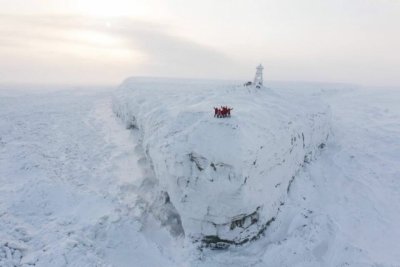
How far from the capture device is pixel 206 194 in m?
11.0

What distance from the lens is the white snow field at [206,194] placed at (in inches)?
430

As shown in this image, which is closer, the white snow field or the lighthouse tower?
the white snow field

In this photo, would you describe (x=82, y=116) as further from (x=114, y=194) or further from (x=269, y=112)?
(x=269, y=112)

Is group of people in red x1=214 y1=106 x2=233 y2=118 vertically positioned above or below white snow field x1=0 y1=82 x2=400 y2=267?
above

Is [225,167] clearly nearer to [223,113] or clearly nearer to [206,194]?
[206,194]

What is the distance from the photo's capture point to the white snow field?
1091cm

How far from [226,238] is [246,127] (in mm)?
3937

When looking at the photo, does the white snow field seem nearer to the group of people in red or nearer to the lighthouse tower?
the group of people in red

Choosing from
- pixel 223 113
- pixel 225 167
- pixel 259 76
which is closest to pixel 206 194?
pixel 225 167

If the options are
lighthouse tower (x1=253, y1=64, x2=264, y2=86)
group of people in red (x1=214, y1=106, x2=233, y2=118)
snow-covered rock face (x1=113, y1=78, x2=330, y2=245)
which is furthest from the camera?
lighthouse tower (x1=253, y1=64, x2=264, y2=86)

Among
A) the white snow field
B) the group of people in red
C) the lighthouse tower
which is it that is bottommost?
the white snow field

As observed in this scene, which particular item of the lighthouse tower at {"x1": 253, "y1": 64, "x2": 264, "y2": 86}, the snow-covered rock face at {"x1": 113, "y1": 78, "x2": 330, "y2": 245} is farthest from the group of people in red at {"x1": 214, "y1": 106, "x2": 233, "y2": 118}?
the lighthouse tower at {"x1": 253, "y1": 64, "x2": 264, "y2": 86}

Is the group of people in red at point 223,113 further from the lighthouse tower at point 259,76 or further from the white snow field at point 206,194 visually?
the lighthouse tower at point 259,76

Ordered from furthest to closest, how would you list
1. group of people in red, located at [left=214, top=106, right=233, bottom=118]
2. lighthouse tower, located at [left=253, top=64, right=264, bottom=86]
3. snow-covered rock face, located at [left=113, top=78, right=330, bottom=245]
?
lighthouse tower, located at [left=253, top=64, right=264, bottom=86] → group of people in red, located at [left=214, top=106, right=233, bottom=118] → snow-covered rock face, located at [left=113, top=78, right=330, bottom=245]
